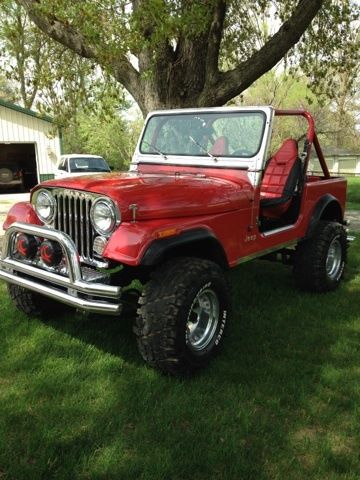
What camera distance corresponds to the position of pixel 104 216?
Result: 10.7ft

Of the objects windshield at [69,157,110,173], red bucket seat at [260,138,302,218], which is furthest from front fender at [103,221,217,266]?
windshield at [69,157,110,173]

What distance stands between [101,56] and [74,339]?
4.21 metres

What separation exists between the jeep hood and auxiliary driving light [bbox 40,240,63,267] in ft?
1.43

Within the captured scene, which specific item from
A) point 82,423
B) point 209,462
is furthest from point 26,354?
point 209,462

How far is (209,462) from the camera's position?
8.45 feet

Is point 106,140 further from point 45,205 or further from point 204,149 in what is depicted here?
point 45,205

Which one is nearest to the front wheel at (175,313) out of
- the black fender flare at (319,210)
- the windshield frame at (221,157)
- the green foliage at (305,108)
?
the windshield frame at (221,157)

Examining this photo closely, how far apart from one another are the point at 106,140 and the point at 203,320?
3969cm

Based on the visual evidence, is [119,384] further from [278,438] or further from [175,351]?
[278,438]

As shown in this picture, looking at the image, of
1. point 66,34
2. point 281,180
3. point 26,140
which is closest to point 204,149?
point 281,180

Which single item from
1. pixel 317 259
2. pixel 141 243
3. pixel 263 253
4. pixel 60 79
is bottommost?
pixel 317 259

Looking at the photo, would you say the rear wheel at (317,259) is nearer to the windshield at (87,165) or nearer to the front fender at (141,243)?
the front fender at (141,243)

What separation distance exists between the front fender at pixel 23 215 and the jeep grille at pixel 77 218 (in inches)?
15.0

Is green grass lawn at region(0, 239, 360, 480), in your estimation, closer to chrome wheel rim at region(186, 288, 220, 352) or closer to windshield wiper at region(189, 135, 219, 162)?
chrome wheel rim at region(186, 288, 220, 352)
